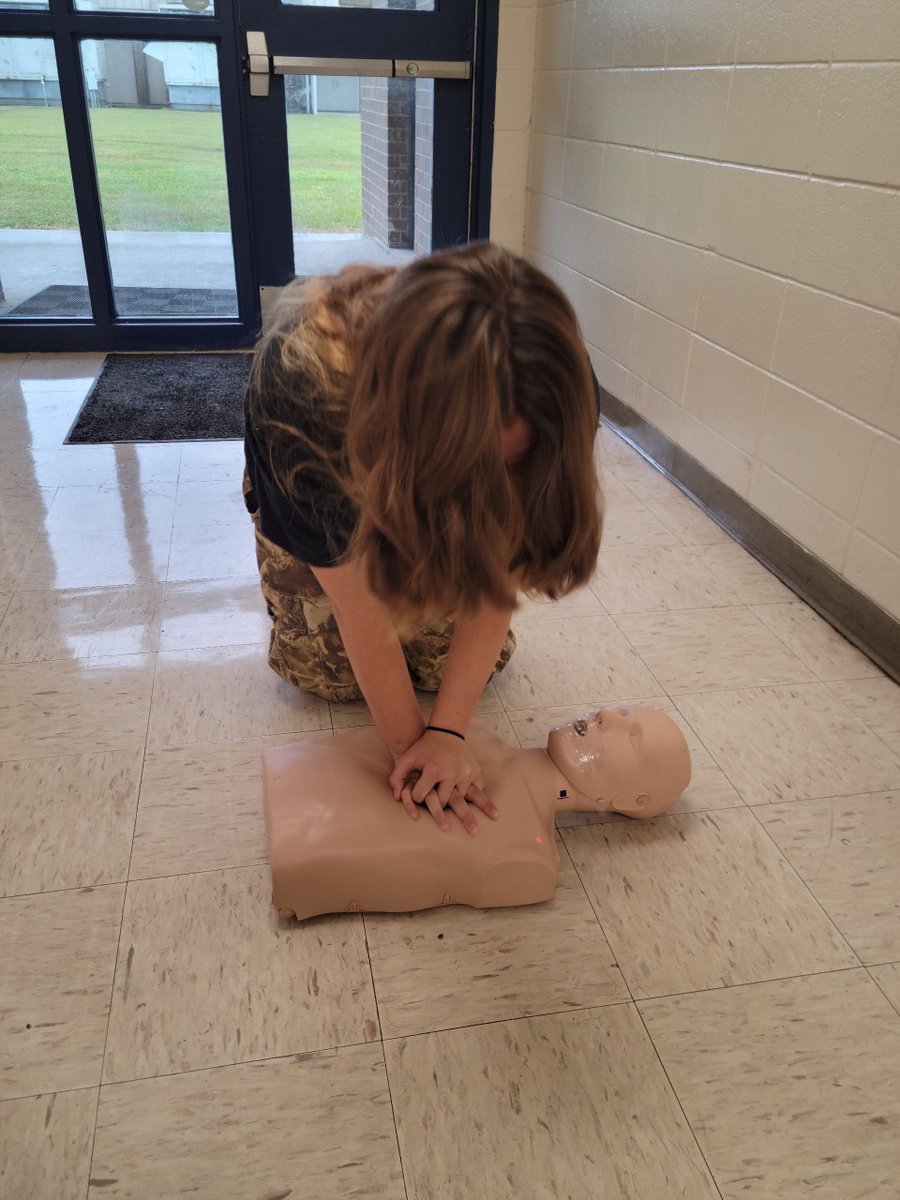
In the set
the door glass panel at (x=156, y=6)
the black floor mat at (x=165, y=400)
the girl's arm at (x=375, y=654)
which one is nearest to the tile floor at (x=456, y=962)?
the girl's arm at (x=375, y=654)

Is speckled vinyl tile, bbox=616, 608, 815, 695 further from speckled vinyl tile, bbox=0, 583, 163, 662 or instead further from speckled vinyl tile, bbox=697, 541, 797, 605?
speckled vinyl tile, bbox=0, 583, 163, 662

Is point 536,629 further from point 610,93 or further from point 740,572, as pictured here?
point 610,93

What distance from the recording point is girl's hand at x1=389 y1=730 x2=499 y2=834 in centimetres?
120

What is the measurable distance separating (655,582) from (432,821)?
1.06 metres

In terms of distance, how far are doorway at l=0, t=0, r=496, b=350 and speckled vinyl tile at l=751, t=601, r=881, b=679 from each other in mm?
2366

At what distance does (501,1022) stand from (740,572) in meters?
1.35

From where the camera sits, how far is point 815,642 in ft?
6.10

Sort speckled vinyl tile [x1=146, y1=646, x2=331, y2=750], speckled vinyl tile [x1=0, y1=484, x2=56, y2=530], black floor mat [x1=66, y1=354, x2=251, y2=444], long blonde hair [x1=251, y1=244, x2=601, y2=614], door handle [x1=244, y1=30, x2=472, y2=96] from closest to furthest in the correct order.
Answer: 1. long blonde hair [x1=251, y1=244, x2=601, y2=614]
2. speckled vinyl tile [x1=146, y1=646, x2=331, y2=750]
3. speckled vinyl tile [x1=0, y1=484, x2=56, y2=530]
4. black floor mat [x1=66, y1=354, x2=251, y2=444]
5. door handle [x1=244, y1=30, x2=472, y2=96]

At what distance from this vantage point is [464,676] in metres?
1.27

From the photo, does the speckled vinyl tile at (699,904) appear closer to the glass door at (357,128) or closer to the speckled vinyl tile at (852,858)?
the speckled vinyl tile at (852,858)

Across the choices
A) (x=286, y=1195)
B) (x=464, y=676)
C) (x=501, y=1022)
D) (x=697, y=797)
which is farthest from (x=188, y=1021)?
(x=697, y=797)

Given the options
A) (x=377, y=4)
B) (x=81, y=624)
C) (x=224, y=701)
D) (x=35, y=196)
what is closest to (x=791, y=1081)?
(x=224, y=701)

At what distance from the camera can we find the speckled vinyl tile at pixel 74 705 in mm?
1504

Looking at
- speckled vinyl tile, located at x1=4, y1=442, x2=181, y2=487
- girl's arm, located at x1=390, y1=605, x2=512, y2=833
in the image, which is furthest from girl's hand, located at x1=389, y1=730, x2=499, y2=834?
speckled vinyl tile, located at x1=4, y1=442, x2=181, y2=487
